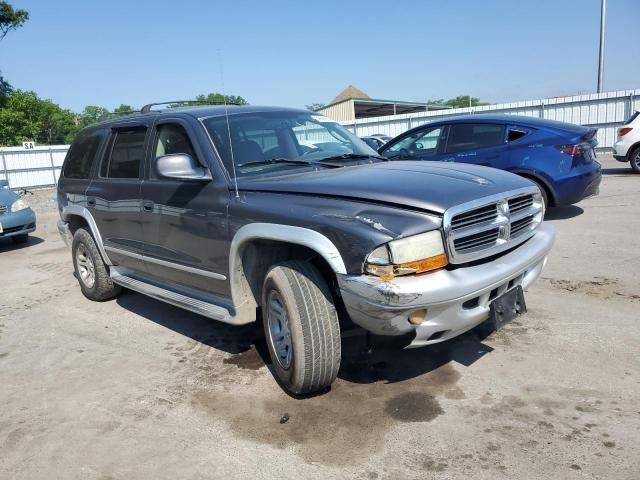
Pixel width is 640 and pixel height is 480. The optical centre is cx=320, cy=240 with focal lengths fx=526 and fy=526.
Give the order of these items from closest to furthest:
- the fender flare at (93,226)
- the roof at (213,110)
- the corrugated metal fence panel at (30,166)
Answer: the roof at (213,110)
the fender flare at (93,226)
the corrugated metal fence panel at (30,166)

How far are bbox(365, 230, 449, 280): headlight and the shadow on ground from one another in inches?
19.3

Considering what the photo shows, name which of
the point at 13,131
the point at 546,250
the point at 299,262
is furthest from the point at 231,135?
the point at 13,131

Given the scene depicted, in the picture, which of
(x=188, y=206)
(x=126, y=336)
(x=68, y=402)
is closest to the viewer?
(x=68, y=402)

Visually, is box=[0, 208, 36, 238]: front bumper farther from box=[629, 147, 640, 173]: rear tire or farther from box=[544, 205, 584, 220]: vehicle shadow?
box=[629, 147, 640, 173]: rear tire

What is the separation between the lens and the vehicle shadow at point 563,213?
8.23 meters

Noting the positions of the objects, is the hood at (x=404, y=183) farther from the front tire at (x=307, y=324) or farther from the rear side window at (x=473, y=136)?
Answer: the rear side window at (x=473, y=136)

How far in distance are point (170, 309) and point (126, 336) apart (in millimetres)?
709

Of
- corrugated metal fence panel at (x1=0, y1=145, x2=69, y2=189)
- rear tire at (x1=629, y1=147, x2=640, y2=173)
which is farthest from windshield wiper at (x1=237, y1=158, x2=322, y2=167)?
corrugated metal fence panel at (x1=0, y1=145, x2=69, y2=189)

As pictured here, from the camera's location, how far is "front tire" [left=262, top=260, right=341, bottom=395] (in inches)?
120

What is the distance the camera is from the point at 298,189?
3.22 metres

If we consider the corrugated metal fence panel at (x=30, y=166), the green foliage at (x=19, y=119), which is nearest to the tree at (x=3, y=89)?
the green foliage at (x=19, y=119)

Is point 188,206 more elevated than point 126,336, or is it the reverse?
point 188,206

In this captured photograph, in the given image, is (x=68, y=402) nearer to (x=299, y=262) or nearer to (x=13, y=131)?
(x=299, y=262)

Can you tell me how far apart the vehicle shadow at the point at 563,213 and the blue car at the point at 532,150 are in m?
0.62
